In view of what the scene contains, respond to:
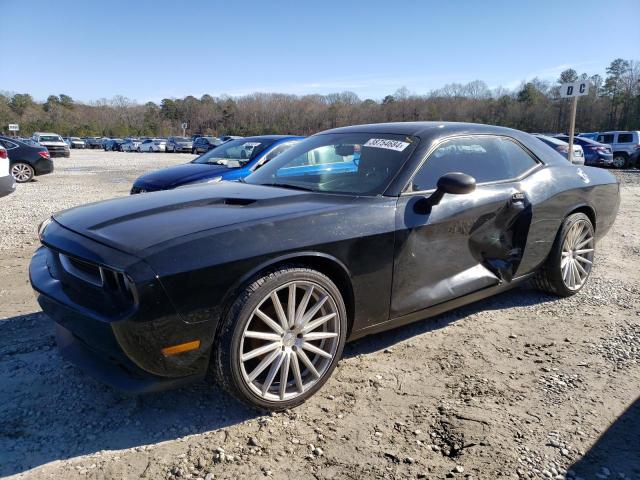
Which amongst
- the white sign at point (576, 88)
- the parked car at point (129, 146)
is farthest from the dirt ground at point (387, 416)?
the parked car at point (129, 146)

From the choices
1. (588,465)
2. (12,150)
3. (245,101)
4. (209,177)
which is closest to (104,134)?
(245,101)

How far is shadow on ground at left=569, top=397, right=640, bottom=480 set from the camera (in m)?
2.03

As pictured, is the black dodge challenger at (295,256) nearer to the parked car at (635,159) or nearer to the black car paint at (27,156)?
the black car paint at (27,156)

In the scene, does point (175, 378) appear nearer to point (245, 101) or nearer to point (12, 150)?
point (12, 150)

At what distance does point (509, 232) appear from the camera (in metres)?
3.40

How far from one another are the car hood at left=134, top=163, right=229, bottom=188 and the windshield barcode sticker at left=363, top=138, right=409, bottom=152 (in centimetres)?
361

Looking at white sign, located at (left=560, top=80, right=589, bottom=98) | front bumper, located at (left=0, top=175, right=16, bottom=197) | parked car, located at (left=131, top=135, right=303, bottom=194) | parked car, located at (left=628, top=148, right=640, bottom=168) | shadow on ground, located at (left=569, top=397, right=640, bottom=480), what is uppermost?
white sign, located at (left=560, top=80, right=589, bottom=98)

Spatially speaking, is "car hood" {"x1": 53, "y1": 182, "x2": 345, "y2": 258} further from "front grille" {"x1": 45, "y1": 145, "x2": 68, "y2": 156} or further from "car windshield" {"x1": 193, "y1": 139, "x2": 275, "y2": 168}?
"front grille" {"x1": 45, "y1": 145, "x2": 68, "y2": 156}

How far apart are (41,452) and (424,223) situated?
7.56 ft

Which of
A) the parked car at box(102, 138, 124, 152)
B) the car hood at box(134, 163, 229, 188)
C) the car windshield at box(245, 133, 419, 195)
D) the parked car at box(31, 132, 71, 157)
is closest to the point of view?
the car windshield at box(245, 133, 419, 195)

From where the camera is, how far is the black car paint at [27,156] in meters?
13.1

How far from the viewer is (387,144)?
10.6 ft

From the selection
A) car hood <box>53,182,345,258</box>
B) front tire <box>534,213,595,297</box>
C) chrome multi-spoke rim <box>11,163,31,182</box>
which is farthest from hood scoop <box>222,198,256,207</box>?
chrome multi-spoke rim <box>11,163,31,182</box>

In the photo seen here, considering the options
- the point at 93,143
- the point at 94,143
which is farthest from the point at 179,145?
the point at 93,143
